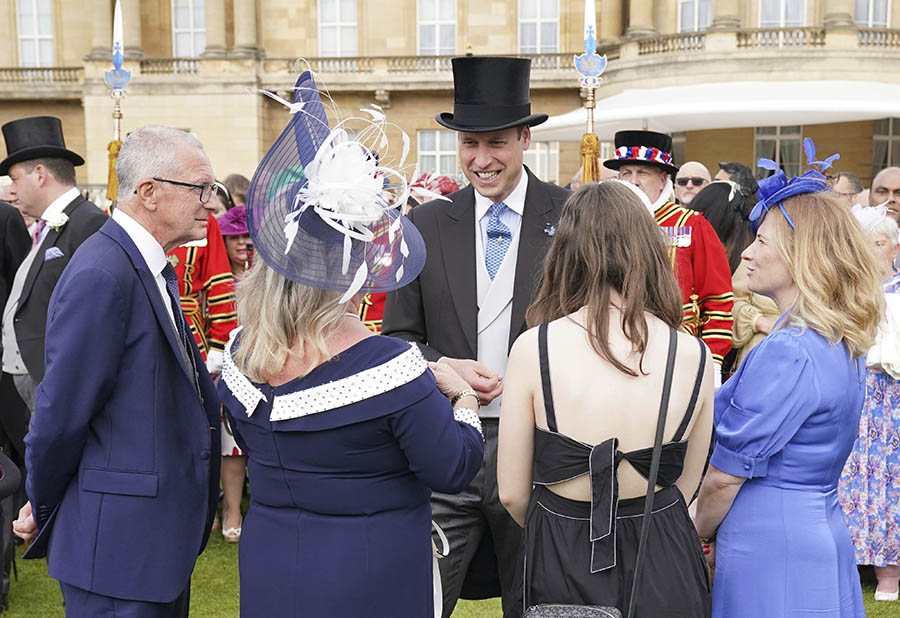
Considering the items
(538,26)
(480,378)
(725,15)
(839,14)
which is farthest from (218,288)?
(538,26)

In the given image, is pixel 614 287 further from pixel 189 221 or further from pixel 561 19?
pixel 561 19

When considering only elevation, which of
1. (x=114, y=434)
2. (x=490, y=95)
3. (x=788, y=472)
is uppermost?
(x=490, y=95)

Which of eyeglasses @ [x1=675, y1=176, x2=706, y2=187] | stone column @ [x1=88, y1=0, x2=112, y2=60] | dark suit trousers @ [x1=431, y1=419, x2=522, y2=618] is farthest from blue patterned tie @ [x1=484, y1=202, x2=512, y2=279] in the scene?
stone column @ [x1=88, y1=0, x2=112, y2=60]

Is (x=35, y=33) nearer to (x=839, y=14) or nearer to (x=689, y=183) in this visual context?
(x=839, y=14)

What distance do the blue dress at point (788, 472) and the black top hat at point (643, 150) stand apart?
2.74 meters

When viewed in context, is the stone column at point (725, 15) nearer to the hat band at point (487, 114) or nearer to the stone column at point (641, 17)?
the stone column at point (641, 17)

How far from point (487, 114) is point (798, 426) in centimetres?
150

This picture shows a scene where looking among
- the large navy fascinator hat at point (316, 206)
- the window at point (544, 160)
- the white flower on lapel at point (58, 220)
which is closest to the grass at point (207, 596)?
the white flower on lapel at point (58, 220)

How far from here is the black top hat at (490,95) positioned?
3.34 meters

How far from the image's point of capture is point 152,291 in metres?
2.63

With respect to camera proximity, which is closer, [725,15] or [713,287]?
[713,287]

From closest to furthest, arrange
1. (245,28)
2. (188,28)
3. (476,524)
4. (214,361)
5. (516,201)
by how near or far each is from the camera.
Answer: (476,524), (516,201), (214,361), (245,28), (188,28)

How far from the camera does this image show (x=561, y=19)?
2750 centimetres

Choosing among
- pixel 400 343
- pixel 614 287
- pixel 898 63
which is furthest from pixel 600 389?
pixel 898 63
